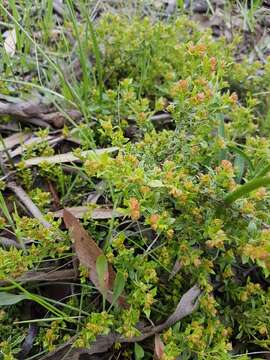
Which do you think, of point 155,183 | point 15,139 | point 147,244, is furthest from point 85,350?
point 15,139

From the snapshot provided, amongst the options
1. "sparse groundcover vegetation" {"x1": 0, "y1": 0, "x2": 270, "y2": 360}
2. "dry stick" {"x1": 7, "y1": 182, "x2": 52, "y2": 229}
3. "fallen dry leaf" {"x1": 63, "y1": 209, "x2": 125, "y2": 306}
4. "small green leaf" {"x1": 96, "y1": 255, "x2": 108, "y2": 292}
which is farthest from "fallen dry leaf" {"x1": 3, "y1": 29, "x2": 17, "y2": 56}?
"small green leaf" {"x1": 96, "y1": 255, "x2": 108, "y2": 292}

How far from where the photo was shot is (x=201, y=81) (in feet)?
3.98

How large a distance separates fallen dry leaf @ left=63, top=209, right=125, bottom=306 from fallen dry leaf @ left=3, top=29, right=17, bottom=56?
926 millimetres

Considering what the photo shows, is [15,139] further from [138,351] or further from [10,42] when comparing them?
[138,351]

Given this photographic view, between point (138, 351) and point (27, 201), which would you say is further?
point (27, 201)

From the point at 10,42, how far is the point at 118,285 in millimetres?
1244

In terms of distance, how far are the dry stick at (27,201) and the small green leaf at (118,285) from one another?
0.27m

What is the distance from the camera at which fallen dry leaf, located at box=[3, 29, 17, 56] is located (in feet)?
6.15

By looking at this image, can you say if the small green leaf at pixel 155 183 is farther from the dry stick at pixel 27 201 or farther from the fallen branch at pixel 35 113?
the fallen branch at pixel 35 113

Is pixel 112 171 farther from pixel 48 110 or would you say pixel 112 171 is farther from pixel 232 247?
pixel 48 110

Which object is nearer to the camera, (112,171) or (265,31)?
(112,171)

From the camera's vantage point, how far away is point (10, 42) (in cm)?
197

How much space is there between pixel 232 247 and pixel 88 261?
355 millimetres

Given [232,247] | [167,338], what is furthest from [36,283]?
[232,247]
